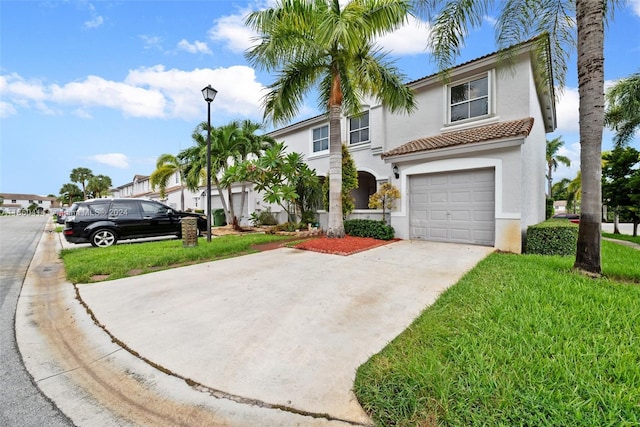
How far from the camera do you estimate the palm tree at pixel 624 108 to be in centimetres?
1251

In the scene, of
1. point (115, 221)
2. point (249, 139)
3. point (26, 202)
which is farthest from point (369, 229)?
point (26, 202)

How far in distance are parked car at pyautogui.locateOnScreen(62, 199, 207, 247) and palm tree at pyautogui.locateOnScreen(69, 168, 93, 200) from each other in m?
62.4

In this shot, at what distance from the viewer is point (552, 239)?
7.32 metres

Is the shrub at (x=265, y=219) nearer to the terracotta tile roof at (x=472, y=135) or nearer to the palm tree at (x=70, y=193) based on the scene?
the terracotta tile roof at (x=472, y=135)

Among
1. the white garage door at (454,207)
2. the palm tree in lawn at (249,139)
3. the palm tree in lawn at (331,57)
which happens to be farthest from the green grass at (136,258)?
the palm tree in lawn at (249,139)

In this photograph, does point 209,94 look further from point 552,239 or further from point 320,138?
point 552,239

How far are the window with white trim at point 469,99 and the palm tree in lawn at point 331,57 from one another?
1919 millimetres

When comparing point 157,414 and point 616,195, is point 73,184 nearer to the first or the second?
point 157,414

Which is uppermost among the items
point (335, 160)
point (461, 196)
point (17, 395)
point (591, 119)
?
point (335, 160)

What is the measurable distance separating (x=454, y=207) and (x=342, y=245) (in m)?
4.14

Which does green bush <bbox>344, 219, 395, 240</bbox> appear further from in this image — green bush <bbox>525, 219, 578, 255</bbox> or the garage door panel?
green bush <bbox>525, 219, 578, 255</bbox>

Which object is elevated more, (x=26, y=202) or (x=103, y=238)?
(x=26, y=202)

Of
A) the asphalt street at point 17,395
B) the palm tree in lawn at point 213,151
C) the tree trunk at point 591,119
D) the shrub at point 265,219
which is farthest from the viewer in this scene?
the shrub at point 265,219

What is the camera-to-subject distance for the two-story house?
26.4ft
